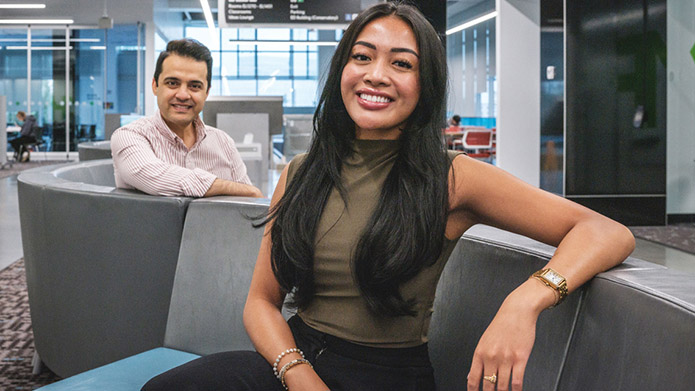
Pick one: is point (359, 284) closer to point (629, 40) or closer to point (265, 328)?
point (265, 328)

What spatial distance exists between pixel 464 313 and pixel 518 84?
6.72m

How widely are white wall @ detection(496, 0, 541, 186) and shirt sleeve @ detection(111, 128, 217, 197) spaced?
6.04 m

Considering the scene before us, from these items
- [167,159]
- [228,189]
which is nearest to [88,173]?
[167,159]

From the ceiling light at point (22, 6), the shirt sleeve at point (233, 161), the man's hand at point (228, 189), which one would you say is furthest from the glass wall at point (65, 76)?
the man's hand at point (228, 189)

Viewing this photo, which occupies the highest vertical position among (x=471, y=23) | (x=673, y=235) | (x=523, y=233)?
(x=471, y=23)

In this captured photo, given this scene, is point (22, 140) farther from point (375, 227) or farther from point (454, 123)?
point (375, 227)

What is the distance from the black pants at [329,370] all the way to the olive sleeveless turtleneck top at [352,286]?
21mm

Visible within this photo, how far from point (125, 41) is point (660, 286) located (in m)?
17.7

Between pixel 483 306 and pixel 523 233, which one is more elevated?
pixel 523 233

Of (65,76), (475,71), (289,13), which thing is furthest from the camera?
(475,71)

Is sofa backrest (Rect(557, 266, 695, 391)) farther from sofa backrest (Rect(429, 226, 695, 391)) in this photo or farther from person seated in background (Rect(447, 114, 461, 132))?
person seated in background (Rect(447, 114, 461, 132))

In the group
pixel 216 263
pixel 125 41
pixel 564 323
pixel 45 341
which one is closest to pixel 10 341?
pixel 45 341

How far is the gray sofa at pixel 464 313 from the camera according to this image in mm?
927

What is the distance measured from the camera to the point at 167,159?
2480 millimetres
